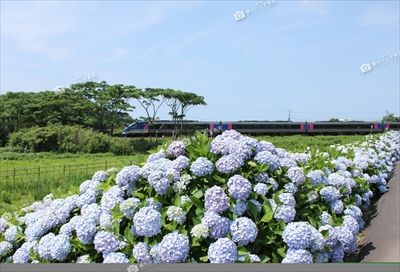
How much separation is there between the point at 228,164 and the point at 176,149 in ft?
1.65

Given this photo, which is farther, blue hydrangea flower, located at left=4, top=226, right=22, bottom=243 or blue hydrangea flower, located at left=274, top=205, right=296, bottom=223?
blue hydrangea flower, located at left=4, top=226, right=22, bottom=243

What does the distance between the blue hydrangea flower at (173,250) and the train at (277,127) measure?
127ft

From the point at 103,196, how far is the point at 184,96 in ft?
128

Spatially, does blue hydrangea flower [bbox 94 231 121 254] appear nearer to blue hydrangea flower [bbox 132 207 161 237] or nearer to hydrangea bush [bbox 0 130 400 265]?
hydrangea bush [bbox 0 130 400 265]

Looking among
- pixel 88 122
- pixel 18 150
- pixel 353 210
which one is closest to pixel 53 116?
pixel 88 122

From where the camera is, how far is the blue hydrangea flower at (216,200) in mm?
2854

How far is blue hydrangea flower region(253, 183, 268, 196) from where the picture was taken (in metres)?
3.11

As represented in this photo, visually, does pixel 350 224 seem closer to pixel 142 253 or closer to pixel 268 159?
pixel 268 159

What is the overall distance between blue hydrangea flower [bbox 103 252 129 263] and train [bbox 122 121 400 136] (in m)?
38.6

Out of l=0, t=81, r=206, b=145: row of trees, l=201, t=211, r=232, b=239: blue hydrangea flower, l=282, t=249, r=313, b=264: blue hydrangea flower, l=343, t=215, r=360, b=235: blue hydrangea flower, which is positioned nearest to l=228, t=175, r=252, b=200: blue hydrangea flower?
l=201, t=211, r=232, b=239: blue hydrangea flower

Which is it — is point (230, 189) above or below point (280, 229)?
above

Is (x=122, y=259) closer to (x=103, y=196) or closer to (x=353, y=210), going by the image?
(x=103, y=196)

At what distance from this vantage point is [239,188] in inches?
116

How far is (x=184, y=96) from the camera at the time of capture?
138ft
